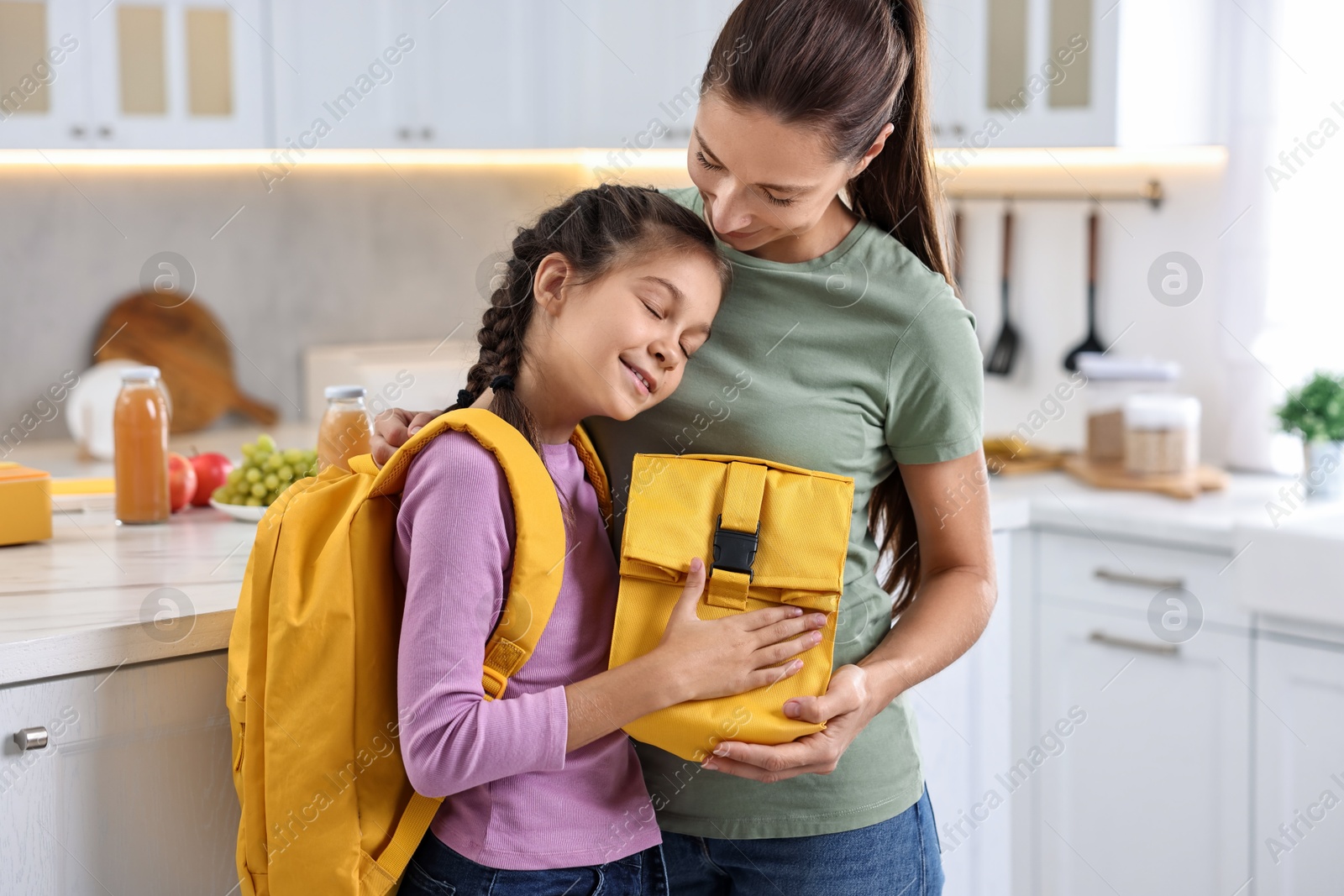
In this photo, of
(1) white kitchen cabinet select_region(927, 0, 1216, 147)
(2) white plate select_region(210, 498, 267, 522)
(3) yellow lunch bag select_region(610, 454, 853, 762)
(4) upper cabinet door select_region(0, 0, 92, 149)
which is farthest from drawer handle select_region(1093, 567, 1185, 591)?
(4) upper cabinet door select_region(0, 0, 92, 149)

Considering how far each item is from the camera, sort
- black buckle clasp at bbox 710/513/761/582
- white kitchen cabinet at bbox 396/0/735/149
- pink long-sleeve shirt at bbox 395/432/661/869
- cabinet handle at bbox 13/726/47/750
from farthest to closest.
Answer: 1. white kitchen cabinet at bbox 396/0/735/149
2. cabinet handle at bbox 13/726/47/750
3. black buckle clasp at bbox 710/513/761/582
4. pink long-sleeve shirt at bbox 395/432/661/869

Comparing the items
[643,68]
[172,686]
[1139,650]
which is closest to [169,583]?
[172,686]

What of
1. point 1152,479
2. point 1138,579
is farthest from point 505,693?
point 1152,479

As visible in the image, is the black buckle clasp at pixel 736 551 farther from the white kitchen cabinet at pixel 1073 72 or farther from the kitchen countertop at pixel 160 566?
the white kitchen cabinet at pixel 1073 72

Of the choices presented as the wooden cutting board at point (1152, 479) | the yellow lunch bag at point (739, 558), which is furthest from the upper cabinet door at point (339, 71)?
the yellow lunch bag at point (739, 558)

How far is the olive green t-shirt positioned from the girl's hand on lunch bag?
0.44 feet

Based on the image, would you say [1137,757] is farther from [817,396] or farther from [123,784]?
[123,784]

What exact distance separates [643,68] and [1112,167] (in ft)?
3.35

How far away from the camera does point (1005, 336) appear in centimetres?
264

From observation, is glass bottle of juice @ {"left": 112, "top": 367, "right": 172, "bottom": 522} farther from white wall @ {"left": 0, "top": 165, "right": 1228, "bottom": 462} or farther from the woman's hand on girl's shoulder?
white wall @ {"left": 0, "top": 165, "right": 1228, "bottom": 462}

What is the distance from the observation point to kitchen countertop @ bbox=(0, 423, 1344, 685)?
3.67ft

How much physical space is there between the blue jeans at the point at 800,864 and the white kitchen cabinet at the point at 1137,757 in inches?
40.4

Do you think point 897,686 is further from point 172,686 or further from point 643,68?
point 643,68

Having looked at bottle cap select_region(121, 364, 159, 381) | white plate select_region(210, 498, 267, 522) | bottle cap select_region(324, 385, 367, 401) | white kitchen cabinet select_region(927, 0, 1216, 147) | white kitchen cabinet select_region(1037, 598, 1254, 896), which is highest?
white kitchen cabinet select_region(927, 0, 1216, 147)
